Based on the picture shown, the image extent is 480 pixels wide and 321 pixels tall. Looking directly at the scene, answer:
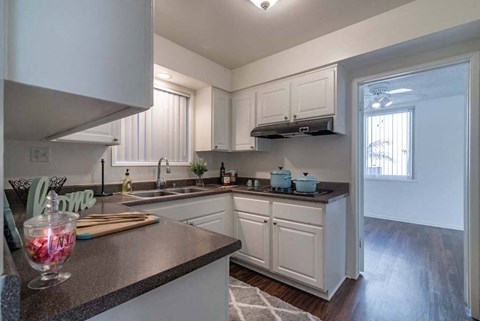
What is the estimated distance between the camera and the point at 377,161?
4.97m

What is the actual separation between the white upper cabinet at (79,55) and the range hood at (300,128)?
1.89m

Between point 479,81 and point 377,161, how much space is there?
3.43m

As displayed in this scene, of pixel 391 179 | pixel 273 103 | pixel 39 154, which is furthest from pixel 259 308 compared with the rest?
pixel 391 179

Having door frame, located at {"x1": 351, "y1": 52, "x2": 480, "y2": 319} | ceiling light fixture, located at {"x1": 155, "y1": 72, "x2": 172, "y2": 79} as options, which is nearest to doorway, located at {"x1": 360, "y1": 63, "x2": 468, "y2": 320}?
door frame, located at {"x1": 351, "y1": 52, "x2": 480, "y2": 319}

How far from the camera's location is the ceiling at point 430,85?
3066mm

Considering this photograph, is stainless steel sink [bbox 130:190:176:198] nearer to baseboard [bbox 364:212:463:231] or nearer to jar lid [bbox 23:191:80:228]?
jar lid [bbox 23:191:80:228]

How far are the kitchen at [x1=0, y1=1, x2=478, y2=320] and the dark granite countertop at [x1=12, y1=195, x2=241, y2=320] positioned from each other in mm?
1439

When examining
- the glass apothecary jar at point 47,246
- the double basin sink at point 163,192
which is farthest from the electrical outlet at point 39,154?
the glass apothecary jar at point 47,246

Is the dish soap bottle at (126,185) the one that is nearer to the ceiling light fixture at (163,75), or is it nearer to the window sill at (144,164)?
the window sill at (144,164)

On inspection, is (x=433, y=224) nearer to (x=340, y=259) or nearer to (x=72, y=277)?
(x=340, y=259)

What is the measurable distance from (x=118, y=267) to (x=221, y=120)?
2.48 meters

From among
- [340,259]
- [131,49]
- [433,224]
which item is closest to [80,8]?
[131,49]

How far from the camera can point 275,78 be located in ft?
8.63

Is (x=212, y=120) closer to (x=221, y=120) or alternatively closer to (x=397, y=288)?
(x=221, y=120)
